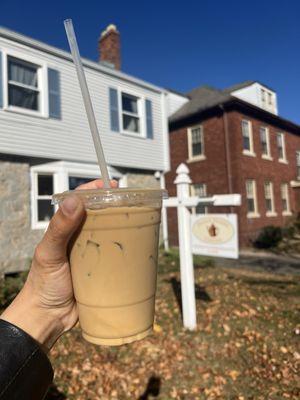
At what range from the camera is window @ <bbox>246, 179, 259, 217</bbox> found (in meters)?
17.5

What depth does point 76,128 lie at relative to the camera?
437 inches

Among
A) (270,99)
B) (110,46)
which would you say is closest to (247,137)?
(270,99)

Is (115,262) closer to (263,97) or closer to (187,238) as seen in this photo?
(187,238)

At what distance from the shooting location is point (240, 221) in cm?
1631

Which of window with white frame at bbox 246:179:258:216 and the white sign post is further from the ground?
window with white frame at bbox 246:179:258:216

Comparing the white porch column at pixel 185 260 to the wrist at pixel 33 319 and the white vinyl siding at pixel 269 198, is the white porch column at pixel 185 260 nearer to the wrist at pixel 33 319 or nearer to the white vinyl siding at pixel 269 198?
the wrist at pixel 33 319

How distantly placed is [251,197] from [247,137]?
3.10 meters

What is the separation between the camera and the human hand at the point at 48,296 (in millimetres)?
1432

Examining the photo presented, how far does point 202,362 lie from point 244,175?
45.1 feet

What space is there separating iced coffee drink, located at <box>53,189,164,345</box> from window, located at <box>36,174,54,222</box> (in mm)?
9451

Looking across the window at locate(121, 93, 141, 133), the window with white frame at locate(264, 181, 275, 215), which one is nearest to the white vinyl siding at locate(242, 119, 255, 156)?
the window with white frame at locate(264, 181, 275, 215)

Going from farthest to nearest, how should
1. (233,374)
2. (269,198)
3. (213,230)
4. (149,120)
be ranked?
(269,198)
(149,120)
(213,230)
(233,374)

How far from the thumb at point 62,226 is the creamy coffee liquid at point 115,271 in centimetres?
5

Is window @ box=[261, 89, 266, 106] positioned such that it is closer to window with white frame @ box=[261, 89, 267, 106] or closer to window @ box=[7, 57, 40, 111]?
window with white frame @ box=[261, 89, 267, 106]
